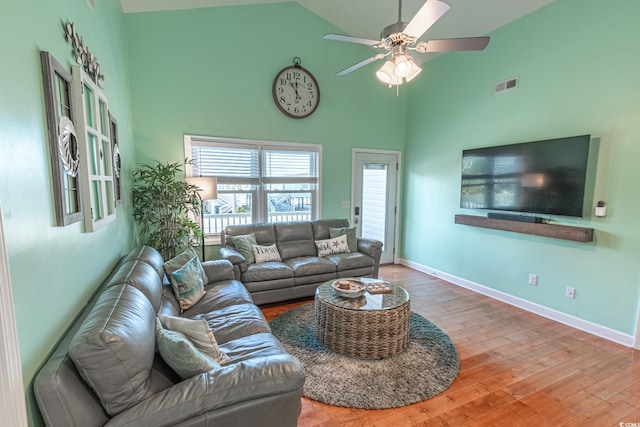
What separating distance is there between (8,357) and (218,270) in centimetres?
226

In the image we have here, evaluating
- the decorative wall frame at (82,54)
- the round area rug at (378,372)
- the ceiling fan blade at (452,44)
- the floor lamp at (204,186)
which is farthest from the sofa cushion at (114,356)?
the ceiling fan blade at (452,44)

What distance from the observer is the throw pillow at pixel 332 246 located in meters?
4.20

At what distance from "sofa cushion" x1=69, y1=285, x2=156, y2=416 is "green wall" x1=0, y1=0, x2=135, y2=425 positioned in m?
0.15

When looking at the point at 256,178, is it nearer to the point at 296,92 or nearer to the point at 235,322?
the point at 296,92

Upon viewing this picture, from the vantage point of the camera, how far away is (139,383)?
1.25 metres

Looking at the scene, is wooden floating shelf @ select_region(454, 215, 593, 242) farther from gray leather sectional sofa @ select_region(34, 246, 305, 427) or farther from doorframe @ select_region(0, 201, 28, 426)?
doorframe @ select_region(0, 201, 28, 426)

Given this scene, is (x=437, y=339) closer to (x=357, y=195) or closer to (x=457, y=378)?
(x=457, y=378)

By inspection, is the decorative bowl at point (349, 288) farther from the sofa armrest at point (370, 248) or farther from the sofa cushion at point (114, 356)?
the sofa cushion at point (114, 356)

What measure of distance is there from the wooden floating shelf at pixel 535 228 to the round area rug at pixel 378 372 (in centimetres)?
164

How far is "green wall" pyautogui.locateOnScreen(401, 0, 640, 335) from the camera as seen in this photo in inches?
110

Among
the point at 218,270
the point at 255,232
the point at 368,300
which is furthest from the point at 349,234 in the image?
the point at 218,270

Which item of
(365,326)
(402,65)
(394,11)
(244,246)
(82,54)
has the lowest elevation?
(365,326)

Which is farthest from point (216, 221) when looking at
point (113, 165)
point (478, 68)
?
point (478, 68)

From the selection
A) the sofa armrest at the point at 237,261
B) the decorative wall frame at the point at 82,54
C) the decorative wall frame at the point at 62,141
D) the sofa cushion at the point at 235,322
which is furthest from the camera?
the sofa armrest at the point at 237,261
